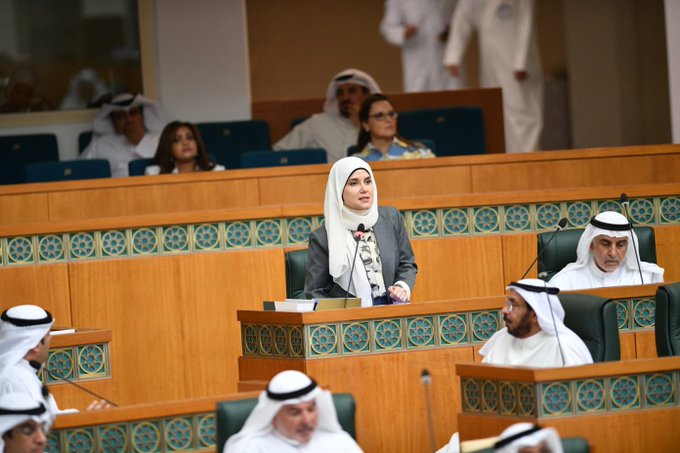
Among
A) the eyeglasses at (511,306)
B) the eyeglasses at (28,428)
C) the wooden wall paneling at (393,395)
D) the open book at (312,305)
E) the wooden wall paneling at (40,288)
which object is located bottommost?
the wooden wall paneling at (393,395)

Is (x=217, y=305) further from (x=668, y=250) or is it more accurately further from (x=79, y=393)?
(x=668, y=250)

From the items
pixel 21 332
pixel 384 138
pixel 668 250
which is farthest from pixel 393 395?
pixel 384 138

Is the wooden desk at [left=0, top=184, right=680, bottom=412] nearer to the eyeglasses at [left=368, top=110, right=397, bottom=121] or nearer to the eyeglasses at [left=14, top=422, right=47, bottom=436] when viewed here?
the eyeglasses at [left=368, top=110, right=397, bottom=121]

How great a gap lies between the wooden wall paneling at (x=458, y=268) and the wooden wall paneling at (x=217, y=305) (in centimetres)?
73

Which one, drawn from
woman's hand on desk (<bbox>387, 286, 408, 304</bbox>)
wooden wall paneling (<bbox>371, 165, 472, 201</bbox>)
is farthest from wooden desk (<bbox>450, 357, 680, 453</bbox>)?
wooden wall paneling (<bbox>371, 165, 472, 201</bbox>)

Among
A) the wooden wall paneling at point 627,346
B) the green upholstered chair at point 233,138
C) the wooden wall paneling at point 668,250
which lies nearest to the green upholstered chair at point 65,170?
the green upholstered chair at point 233,138

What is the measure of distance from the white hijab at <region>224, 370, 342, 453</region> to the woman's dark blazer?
64.6 inches

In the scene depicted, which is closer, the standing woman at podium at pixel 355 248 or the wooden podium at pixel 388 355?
the wooden podium at pixel 388 355

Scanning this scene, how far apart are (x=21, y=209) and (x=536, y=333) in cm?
334

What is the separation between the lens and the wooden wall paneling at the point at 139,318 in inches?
290

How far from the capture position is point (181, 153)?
8.90 meters

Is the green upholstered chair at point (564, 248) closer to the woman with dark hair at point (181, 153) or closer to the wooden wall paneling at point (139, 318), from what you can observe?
the wooden wall paneling at point (139, 318)

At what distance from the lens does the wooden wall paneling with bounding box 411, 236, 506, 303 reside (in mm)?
7699

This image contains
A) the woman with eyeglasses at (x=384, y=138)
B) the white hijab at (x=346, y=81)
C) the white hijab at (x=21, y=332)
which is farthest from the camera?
the white hijab at (x=346, y=81)
